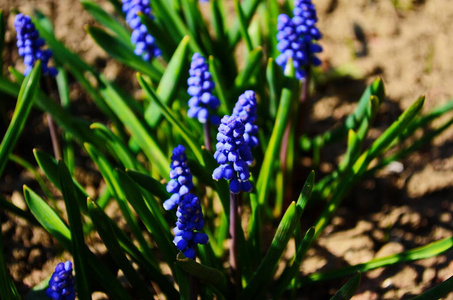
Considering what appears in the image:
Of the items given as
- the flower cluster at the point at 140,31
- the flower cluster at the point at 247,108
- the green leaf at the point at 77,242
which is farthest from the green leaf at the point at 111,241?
the flower cluster at the point at 140,31

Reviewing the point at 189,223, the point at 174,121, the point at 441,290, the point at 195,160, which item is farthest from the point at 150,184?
the point at 441,290

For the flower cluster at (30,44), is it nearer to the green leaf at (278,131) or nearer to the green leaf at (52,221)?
the green leaf at (52,221)

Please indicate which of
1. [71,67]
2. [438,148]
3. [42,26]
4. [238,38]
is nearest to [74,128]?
[71,67]

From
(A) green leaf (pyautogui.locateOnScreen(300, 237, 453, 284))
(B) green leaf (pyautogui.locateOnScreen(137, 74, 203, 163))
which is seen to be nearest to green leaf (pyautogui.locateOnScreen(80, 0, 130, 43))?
(B) green leaf (pyautogui.locateOnScreen(137, 74, 203, 163))

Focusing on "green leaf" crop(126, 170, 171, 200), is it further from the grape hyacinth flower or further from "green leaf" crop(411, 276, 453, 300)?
"green leaf" crop(411, 276, 453, 300)

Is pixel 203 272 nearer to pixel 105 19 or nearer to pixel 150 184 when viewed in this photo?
pixel 150 184

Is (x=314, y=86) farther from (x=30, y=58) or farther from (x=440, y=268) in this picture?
(x=30, y=58)
